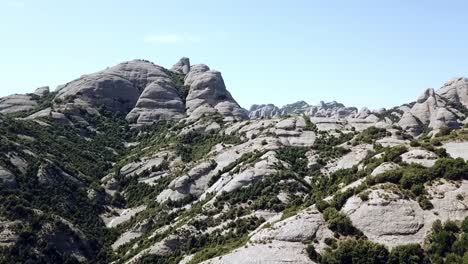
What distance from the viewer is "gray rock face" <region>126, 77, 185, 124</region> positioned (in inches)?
6043

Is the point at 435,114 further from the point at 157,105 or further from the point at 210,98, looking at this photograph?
the point at 157,105

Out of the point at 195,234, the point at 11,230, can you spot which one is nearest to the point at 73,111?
the point at 11,230

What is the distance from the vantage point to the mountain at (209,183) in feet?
163

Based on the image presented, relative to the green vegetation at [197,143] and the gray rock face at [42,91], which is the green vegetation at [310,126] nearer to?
the green vegetation at [197,143]

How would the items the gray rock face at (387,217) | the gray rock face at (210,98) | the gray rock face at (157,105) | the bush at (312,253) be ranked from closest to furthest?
1. the bush at (312,253)
2. the gray rock face at (387,217)
3. the gray rock face at (210,98)
4. the gray rock face at (157,105)

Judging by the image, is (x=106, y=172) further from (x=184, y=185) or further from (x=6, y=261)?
(x=6, y=261)

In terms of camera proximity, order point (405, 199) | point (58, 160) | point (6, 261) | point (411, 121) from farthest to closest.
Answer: point (411, 121), point (58, 160), point (6, 261), point (405, 199)

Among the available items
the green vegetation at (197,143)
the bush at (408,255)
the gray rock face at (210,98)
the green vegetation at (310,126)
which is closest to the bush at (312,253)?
the bush at (408,255)

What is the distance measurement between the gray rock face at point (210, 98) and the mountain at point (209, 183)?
0.66 metres

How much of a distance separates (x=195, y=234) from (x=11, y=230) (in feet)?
A: 99.5

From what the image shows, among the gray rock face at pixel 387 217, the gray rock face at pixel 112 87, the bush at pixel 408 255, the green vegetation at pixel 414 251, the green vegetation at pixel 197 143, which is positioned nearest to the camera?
the green vegetation at pixel 414 251

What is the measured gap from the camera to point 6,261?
6775cm

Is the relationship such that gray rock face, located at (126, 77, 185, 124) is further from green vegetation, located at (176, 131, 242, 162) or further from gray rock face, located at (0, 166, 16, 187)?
gray rock face, located at (0, 166, 16, 187)

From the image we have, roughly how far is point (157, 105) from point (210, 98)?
1911 cm
